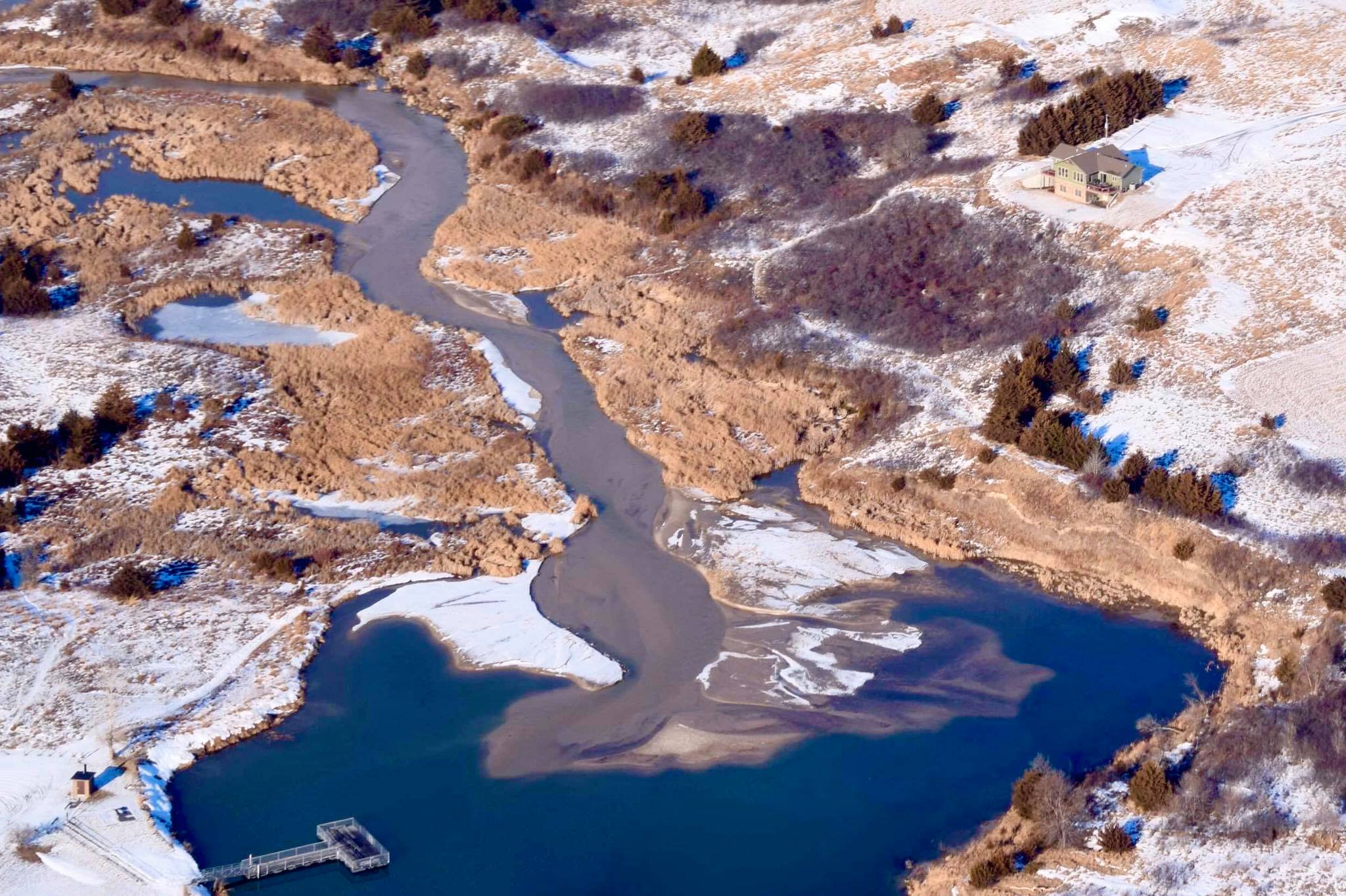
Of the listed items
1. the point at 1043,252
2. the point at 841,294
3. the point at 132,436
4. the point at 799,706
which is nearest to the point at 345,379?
the point at 132,436

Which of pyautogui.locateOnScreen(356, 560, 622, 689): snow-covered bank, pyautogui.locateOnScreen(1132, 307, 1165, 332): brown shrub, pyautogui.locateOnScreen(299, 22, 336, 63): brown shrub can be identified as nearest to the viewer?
pyautogui.locateOnScreen(356, 560, 622, 689): snow-covered bank

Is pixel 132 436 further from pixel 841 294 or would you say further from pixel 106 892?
pixel 841 294

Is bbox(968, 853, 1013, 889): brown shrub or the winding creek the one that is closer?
bbox(968, 853, 1013, 889): brown shrub

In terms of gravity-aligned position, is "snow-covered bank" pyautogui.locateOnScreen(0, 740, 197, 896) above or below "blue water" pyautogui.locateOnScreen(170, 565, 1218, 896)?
above

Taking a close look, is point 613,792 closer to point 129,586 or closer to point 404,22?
point 129,586

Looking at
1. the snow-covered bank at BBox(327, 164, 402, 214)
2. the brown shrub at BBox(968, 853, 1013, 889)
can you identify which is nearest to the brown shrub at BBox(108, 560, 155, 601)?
the brown shrub at BBox(968, 853, 1013, 889)

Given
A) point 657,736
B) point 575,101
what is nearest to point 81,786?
point 657,736

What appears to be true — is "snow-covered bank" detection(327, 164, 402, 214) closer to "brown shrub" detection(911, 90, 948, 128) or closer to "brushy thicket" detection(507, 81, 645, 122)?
"brushy thicket" detection(507, 81, 645, 122)
